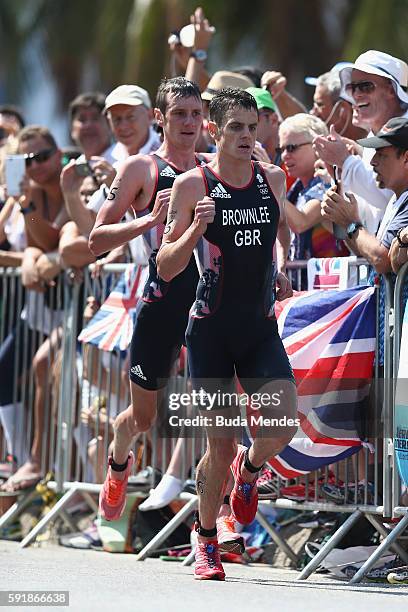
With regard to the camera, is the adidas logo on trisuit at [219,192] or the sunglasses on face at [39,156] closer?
the adidas logo on trisuit at [219,192]

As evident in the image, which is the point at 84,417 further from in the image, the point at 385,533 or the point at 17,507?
the point at 385,533

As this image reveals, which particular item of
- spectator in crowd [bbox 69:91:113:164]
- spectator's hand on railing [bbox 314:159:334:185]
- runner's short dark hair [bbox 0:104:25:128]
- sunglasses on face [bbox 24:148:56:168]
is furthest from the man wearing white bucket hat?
runner's short dark hair [bbox 0:104:25:128]

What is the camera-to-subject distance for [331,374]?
845 centimetres

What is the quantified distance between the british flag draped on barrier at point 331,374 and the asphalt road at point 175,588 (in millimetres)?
760

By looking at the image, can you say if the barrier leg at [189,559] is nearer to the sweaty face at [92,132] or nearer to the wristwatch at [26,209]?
the wristwatch at [26,209]

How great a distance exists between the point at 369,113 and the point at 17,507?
412 centimetres

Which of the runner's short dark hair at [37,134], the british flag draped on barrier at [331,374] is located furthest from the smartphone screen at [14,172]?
the british flag draped on barrier at [331,374]

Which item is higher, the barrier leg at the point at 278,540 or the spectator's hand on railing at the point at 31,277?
the spectator's hand on railing at the point at 31,277

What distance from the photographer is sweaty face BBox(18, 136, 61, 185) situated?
11.5 meters

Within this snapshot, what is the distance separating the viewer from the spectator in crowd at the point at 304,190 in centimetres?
928

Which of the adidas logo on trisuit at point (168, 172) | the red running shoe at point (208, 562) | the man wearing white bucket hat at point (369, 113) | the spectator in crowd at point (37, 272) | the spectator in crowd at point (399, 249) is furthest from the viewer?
the spectator in crowd at point (37, 272)

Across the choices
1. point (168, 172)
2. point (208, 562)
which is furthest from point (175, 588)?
point (168, 172)

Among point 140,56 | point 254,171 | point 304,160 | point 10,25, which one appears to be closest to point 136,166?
point 254,171

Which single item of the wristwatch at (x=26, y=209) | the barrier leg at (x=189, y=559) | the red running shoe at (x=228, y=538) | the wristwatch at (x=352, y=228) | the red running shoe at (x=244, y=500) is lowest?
the barrier leg at (x=189, y=559)
